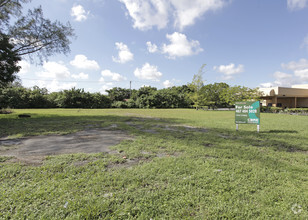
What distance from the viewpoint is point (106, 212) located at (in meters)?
1.88

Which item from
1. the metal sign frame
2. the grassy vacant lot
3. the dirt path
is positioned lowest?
the grassy vacant lot

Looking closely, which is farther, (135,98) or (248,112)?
(135,98)

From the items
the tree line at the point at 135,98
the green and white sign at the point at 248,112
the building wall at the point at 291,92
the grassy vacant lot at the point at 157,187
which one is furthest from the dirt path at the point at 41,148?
the building wall at the point at 291,92

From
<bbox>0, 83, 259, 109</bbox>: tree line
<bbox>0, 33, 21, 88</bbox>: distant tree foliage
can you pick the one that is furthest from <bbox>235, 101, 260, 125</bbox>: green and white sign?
<bbox>0, 83, 259, 109</bbox>: tree line

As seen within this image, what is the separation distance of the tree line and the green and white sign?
19472 millimetres

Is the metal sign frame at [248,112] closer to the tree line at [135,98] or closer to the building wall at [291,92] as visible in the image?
the tree line at [135,98]

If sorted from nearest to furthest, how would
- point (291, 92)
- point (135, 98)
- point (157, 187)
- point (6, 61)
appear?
point (157, 187), point (6, 61), point (291, 92), point (135, 98)

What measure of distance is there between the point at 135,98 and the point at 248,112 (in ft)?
107

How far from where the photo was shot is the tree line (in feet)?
81.9

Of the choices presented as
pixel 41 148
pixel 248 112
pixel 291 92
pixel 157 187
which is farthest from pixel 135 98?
pixel 157 187

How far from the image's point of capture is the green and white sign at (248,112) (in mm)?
6797

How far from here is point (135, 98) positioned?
38094 millimetres

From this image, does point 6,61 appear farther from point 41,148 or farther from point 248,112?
point 248,112

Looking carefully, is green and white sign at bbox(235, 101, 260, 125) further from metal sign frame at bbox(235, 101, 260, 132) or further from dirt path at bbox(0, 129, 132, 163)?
dirt path at bbox(0, 129, 132, 163)
